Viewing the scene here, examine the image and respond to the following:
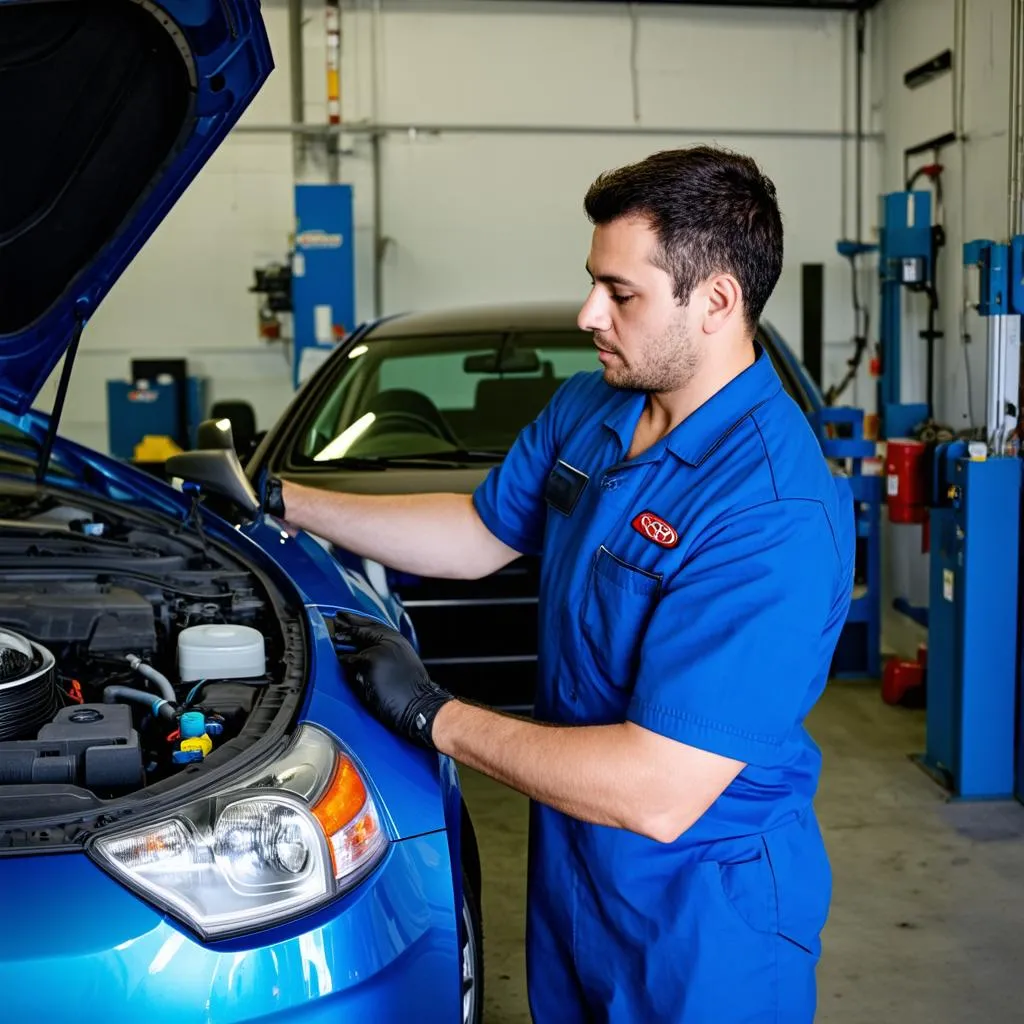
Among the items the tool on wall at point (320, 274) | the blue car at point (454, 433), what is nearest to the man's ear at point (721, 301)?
the blue car at point (454, 433)

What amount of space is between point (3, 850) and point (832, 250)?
7.38 m

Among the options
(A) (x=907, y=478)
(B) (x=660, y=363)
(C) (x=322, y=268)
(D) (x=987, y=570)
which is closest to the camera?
(B) (x=660, y=363)

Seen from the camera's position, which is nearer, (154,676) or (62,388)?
(154,676)

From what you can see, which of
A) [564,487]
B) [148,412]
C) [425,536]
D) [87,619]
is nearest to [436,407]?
[425,536]

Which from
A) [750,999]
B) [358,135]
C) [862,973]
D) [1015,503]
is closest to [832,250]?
[358,135]

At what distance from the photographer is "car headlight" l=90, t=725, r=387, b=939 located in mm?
1330

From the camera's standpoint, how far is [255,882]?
1.37 m

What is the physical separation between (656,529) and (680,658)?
0.59ft

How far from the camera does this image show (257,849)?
54.7 inches

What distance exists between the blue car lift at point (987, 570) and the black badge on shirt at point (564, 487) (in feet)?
7.09

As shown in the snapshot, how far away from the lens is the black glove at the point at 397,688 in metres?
1.61

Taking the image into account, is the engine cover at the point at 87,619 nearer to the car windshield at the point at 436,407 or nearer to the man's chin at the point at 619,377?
the man's chin at the point at 619,377

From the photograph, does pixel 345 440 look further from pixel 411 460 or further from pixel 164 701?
pixel 164 701

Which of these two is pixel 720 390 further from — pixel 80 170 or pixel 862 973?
pixel 862 973
